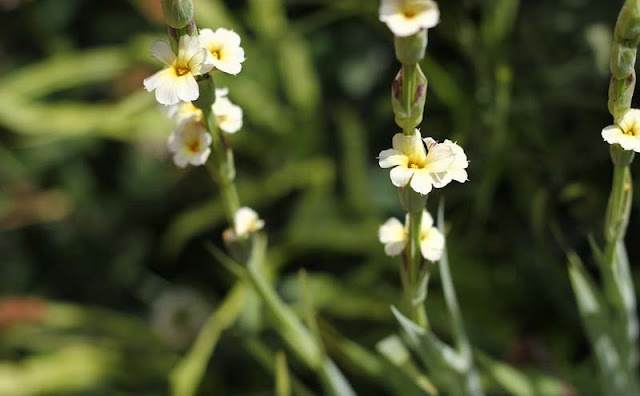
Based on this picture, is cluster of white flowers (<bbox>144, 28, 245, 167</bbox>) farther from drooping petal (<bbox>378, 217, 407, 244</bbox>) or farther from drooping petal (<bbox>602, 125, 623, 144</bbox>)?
drooping petal (<bbox>602, 125, 623, 144</bbox>)

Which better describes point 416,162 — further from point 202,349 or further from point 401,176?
point 202,349

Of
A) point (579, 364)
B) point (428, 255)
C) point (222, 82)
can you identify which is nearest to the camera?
point (428, 255)

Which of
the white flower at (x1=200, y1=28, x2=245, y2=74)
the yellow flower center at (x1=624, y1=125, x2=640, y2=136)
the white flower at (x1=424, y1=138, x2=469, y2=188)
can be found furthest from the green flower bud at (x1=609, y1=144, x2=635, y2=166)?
the white flower at (x1=200, y1=28, x2=245, y2=74)

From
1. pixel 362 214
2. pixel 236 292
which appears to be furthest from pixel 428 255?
pixel 362 214

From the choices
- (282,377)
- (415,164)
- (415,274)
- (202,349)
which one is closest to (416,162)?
(415,164)

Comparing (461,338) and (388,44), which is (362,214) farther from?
(461,338)

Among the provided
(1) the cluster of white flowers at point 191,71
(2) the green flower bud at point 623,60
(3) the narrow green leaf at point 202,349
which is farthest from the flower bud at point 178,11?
(3) the narrow green leaf at point 202,349

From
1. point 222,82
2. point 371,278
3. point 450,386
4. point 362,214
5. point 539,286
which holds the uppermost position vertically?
point 222,82
